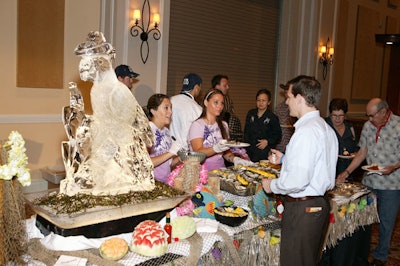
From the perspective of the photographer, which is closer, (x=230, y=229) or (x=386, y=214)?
(x=230, y=229)

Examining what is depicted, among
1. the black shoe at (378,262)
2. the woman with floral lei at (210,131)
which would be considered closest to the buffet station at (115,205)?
the woman with floral lei at (210,131)

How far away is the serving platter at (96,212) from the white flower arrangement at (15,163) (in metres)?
0.27

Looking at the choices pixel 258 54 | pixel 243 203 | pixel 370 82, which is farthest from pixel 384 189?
pixel 370 82

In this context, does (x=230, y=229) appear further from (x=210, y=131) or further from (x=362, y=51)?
(x=362, y=51)

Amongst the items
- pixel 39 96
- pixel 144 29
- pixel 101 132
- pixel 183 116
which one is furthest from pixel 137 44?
pixel 101 132

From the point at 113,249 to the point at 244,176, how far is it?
1386 mm

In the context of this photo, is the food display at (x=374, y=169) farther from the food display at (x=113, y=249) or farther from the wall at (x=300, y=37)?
the wall at (x=300, y=37)

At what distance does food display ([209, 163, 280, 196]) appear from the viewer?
286 centimetres

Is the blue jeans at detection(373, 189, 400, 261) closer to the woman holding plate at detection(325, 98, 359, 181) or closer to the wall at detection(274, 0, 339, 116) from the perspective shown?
the woman holding plate at detection(325, 98, 359, 181)

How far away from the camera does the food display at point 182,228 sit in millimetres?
2152

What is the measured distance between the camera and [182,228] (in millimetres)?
2158

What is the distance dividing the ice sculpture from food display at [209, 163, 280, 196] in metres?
0.71

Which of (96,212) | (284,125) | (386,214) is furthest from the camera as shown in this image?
(284,125)

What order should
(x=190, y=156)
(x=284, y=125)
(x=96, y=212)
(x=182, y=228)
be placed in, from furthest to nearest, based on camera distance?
(x=284, y=125)
(x=190, y=156)
(x=182, y=228)
(x=96, y=212)
